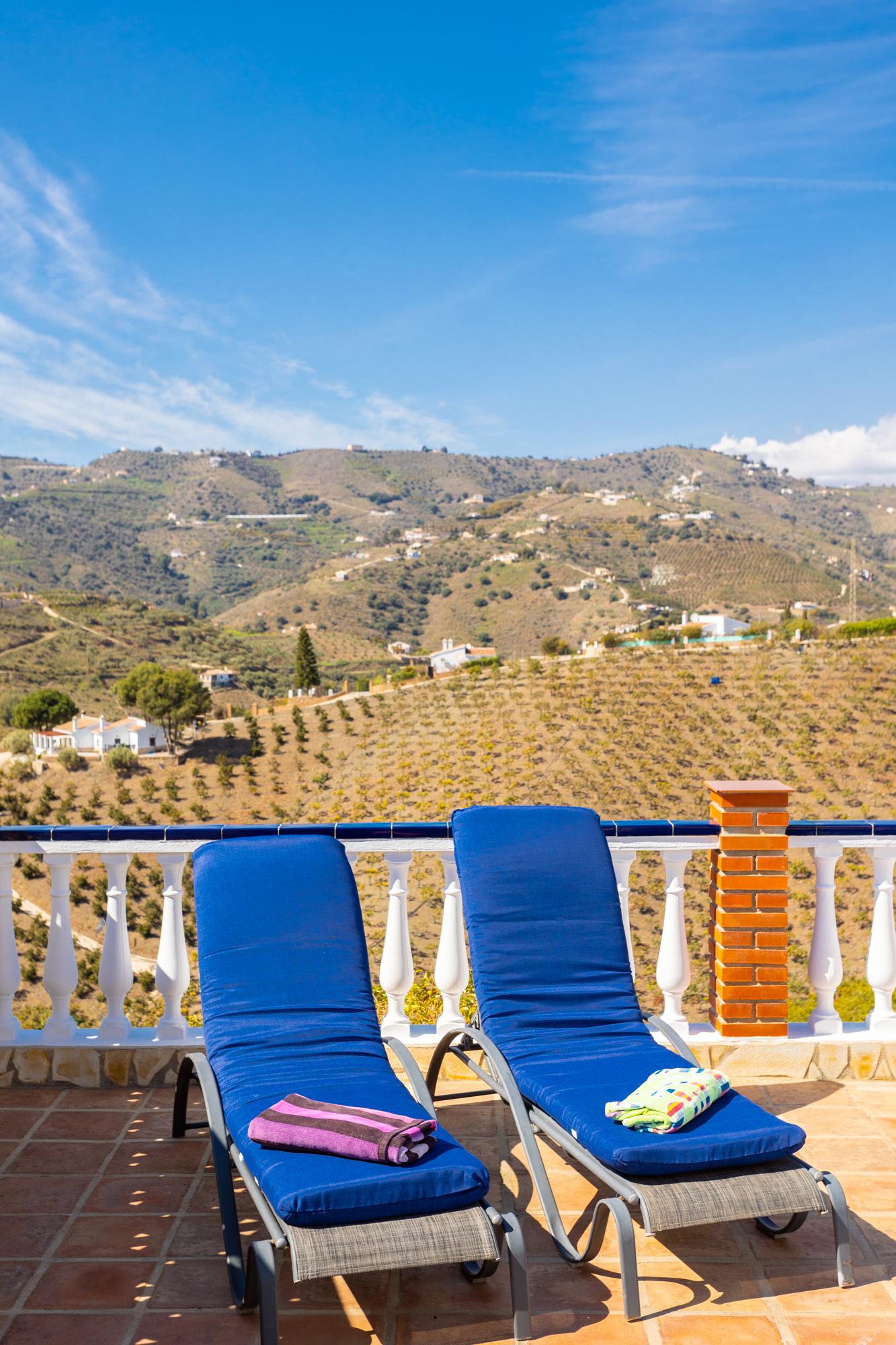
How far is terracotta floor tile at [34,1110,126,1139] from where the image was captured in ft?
9.83

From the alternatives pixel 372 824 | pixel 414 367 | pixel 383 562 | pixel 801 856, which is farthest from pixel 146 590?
pixel 372 824

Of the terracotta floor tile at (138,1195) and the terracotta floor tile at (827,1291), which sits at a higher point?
the terracotta floor tile at (827,1291)

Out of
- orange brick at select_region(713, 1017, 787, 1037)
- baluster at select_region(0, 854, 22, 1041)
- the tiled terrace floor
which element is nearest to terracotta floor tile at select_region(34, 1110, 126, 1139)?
the tiled terrace floor

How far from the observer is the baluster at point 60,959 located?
10.7 ft

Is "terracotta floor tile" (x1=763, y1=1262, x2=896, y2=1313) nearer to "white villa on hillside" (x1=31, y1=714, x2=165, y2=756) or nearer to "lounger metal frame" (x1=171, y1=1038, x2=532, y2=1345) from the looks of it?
"lounger metal frame" (x1=171, y1=1038, x2=532, y2=1345)

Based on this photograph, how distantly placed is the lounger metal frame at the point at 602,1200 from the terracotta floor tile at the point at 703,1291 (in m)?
0.06

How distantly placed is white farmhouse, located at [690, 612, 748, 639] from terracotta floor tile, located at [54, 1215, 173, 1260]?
46886 millimetres

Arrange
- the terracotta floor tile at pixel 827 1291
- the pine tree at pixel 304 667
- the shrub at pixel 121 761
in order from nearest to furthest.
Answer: the terracotta floor tile at pixel 827 1291
the shrub at pixel 121 761
the pine tree at pixel 304 667

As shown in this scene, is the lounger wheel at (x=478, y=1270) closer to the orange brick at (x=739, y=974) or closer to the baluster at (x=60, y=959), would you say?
the orange brick at (x=739, y=974)

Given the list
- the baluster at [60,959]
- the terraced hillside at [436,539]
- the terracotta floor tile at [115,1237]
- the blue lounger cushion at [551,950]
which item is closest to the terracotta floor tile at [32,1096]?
the baluster at [60,959]

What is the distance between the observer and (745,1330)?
2.08m

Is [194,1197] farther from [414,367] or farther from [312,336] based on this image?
[414,367]

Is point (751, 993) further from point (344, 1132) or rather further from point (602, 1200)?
point (344, 1132)

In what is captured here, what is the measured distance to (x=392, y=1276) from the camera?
2.28m
